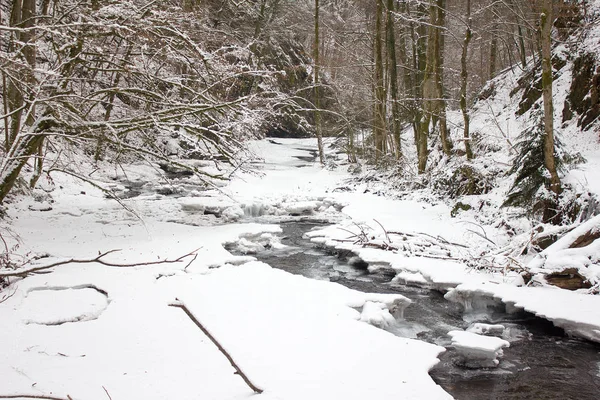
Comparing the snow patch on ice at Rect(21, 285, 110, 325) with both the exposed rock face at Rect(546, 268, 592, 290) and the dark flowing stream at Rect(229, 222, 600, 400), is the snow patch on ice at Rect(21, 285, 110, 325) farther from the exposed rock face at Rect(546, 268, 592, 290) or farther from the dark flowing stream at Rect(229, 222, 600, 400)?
the exposed rock face at Rect(546, 268, 592, 290)

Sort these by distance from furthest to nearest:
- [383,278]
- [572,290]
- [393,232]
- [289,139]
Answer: [289,139] < [393,232] < [383,278] < [572,290]

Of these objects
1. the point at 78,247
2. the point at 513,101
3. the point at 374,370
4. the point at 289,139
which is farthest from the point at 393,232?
the point at 289,139

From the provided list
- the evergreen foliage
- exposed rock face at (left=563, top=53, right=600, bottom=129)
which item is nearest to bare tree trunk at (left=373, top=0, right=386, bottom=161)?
exposed rock face at (left=563, top=53, right=600, bottom=129)

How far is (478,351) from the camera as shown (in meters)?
4.17

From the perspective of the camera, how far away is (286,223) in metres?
11.7

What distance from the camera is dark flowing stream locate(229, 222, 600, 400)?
376cm

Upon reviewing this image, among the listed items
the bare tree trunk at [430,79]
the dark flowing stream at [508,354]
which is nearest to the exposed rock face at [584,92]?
the bare tree trunk at [430,79]

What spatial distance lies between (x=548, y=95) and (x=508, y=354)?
4.67m

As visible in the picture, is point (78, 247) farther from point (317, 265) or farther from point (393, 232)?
point (393, 232)

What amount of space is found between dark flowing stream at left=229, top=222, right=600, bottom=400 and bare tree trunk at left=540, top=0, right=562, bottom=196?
3042mm

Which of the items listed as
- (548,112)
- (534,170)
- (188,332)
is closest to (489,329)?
(188,332)

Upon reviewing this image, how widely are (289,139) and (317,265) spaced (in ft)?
88.0

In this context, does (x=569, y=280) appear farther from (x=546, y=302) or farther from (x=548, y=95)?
(x=548, y=95)

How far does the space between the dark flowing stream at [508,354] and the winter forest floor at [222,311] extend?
0.19 metres
